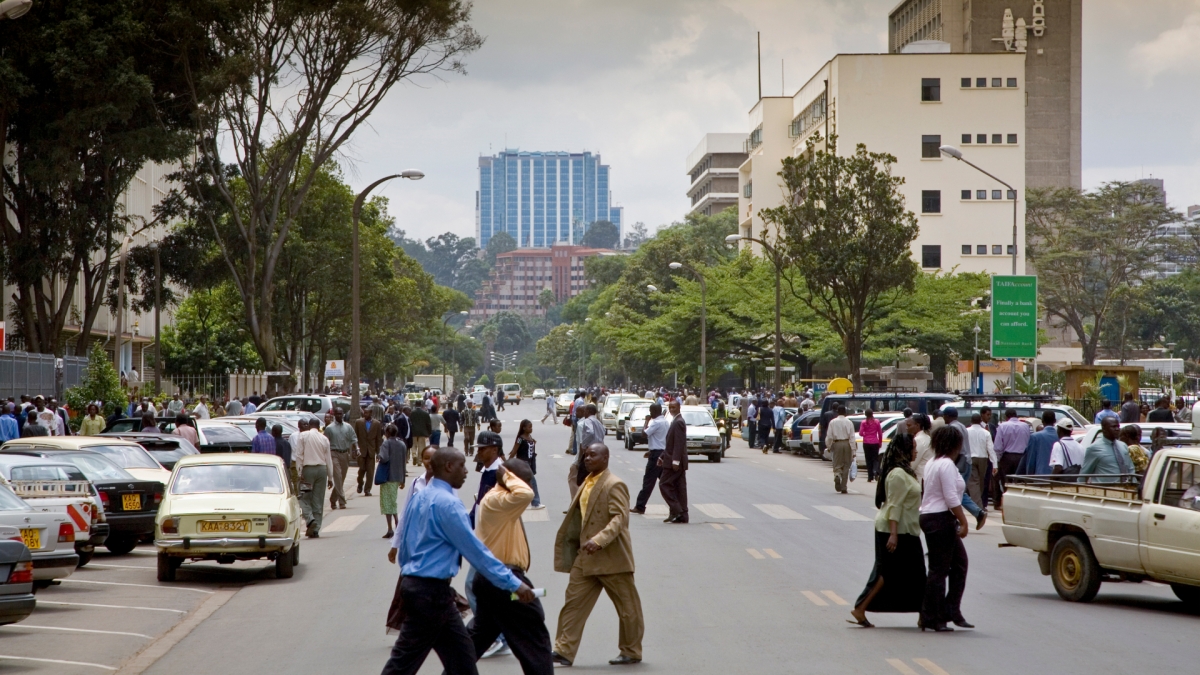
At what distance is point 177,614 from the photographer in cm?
1320

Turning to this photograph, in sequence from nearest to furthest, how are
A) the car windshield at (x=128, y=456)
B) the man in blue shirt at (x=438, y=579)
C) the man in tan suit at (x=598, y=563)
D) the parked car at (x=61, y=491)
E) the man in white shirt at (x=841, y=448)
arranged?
1. the man in blue shirt at (x=438, y=579)
2. the man in tan suit at (x=598, y=563)
3. the parked car at (x=61, y=491)
4. the car windshield at (x=128, y=456)
5. the man in white shirt at (x=841, y=448)

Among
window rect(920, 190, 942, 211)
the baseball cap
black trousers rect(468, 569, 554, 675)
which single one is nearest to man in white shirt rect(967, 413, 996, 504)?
the baseball cap

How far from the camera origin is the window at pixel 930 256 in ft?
277

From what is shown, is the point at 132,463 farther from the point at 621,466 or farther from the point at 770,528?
the point at 621,466

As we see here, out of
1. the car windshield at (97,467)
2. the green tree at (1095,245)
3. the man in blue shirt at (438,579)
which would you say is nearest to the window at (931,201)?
the green tree at (1095,245)

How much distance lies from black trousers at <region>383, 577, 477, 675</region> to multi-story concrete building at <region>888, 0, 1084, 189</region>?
101611 millimetres

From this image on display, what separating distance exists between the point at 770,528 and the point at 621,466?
15.4m

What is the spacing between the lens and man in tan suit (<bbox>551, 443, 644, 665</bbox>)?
32.2ft

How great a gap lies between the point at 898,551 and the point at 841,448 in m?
16.6

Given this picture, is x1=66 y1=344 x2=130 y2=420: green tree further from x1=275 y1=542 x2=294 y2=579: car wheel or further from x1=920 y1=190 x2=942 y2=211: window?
x1=920 y1=190 x2=942 y2=211: window

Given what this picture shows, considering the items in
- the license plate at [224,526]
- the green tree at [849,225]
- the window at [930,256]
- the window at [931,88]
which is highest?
the window at [931,88]

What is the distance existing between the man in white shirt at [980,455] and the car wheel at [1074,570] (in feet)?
27.2

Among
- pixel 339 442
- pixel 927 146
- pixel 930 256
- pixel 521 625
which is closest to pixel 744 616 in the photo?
pixel 521 625

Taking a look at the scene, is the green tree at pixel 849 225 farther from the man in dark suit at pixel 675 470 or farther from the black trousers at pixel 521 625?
the black trousers at pixel 521 625
